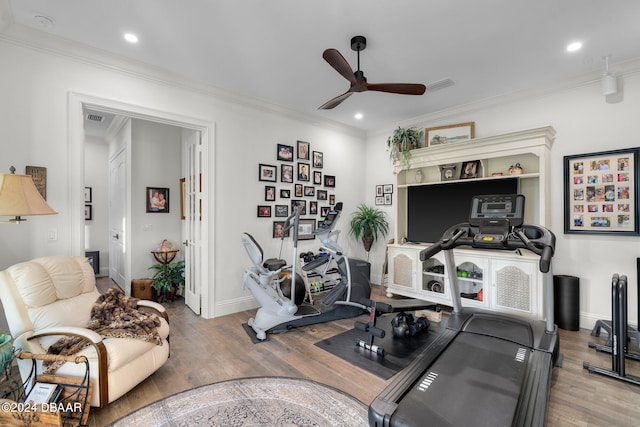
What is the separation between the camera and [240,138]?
13.8 ft

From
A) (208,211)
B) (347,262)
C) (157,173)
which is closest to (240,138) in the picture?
(208,211)

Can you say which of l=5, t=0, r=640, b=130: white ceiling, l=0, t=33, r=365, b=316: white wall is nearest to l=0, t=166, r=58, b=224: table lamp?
l=0, t=33, r=365, b=316: white wall

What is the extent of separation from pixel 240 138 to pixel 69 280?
254 cm

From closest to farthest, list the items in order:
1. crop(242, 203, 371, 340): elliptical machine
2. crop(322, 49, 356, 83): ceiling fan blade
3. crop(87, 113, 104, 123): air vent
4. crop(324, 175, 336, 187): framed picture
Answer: crop(322, 49, 356, 83): ceiling fan blade → crop(242, 203, 371, 340): elliptical machine → crop(87, 113, 104, 123): air vent → crop(324, 175, 336, 187): framed picture

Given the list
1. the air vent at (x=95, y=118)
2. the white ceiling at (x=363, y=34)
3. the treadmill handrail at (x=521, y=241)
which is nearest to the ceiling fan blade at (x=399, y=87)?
the white ceiling at (x=363, y=34)

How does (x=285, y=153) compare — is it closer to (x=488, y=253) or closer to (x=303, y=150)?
(x=303, y=150)

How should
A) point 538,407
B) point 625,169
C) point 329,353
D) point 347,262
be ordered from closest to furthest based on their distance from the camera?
1. point 538,407
2. point 329,353
3. point 625,169
4. point 347,262

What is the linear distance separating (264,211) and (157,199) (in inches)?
81.8

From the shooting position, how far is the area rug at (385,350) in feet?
8.91

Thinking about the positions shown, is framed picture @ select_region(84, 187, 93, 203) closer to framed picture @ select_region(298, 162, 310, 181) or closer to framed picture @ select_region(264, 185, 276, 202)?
framed picture @ select_region(264, 185, 276, 202)

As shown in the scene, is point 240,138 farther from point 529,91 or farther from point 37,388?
point 529,91

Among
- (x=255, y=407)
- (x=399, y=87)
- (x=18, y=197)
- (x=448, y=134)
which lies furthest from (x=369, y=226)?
(x=18, y=197)

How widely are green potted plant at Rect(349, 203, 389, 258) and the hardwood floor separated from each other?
7.36 feet

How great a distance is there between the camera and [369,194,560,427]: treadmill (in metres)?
1.74
